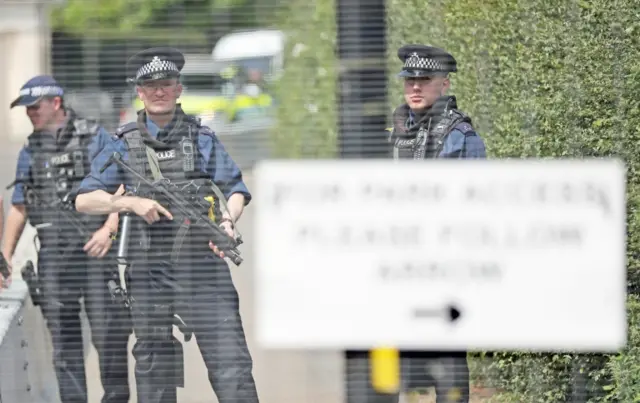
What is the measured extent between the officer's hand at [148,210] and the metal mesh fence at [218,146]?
1 cm

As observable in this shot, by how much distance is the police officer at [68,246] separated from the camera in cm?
376

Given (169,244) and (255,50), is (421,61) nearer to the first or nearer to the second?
(255,50)

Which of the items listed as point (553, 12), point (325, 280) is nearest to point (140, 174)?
point (325, 280)

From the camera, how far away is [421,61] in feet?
11.7

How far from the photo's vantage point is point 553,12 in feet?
12.2

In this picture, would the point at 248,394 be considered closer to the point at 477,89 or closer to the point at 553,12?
the point at 477,89

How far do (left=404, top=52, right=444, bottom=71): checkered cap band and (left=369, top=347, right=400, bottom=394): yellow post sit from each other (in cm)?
87

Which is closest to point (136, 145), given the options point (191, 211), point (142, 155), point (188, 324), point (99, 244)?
point (142, 155)

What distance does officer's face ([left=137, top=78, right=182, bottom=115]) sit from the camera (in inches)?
141

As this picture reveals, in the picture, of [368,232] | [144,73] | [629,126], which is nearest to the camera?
[368,232]

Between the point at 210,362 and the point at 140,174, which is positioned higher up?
the point at 140,174

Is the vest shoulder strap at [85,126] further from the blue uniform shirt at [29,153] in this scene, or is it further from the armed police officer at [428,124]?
the armed police officer at [428,124]

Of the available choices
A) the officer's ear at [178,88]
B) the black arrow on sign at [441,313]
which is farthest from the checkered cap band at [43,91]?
the black arrow on sign at [441,313]

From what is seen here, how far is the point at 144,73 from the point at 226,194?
44 cm
